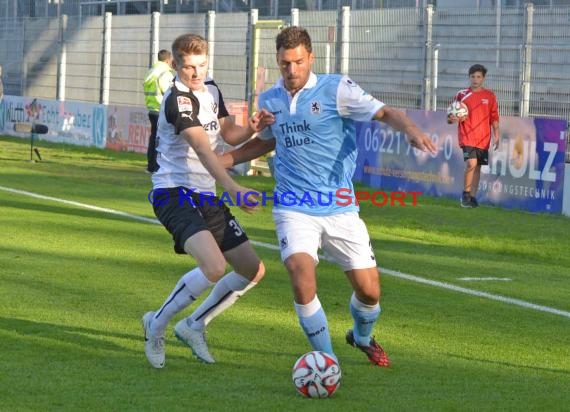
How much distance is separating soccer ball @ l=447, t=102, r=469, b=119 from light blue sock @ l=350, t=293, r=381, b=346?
11007 millimetres

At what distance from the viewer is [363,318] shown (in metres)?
7.87

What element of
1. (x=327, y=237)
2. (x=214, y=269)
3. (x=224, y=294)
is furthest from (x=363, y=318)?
(x=214, y=269)

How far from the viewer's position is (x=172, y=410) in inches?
256

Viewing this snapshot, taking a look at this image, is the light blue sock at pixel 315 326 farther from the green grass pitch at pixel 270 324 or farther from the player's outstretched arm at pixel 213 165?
the player's outstretched arm at pixel 213 165

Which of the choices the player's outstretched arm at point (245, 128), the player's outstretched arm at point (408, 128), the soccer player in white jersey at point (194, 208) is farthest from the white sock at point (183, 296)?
the player's outstretched arm at point (408, 128)

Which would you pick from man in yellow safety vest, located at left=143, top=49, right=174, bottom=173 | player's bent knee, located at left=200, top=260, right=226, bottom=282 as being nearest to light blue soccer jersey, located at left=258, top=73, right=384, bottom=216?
player's bent knee, located at left=200, top=260, right=226, bottom=282

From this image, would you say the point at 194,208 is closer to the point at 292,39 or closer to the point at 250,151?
the point at 250,151

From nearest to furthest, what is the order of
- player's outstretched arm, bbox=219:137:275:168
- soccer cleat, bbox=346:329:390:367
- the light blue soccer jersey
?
the light blue soccer jersey < soccer cleat, bbox=346:329:390:367 < player's outstretched arm, bbox=219:137:275:168

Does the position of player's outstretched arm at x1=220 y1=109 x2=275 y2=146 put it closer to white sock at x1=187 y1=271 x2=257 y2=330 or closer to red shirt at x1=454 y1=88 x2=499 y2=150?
white sock at x1=187 y1=271 x2=257 y2=330

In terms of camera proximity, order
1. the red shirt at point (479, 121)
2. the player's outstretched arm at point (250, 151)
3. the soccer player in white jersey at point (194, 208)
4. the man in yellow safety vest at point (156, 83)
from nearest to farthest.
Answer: the soccer player in white jersey at point (194, 208) < the player's outstretched arm at point (250, 151) < the red shirt at point (479, 121) < the man in yellow safety vest at point (156, 83)

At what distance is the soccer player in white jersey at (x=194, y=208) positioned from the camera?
25.3 ft

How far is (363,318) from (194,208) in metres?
1.19

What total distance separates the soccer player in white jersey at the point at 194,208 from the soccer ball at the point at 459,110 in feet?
35.3

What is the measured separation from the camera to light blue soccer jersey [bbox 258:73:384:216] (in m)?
7.58
